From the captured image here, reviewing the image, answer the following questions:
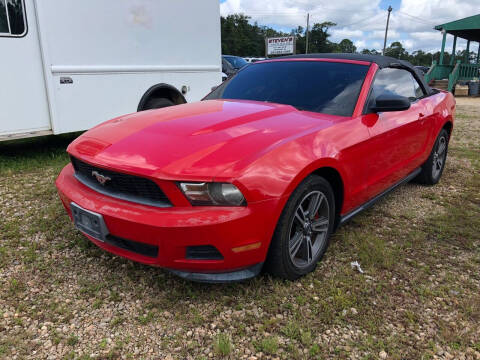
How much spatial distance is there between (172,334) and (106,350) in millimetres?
346

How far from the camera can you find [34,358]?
193 cm

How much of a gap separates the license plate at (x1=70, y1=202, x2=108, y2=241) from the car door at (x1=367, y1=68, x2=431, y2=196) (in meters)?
2.05

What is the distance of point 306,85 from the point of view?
3250mm

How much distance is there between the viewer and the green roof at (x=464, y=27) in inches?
737

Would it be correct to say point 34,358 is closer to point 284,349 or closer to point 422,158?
point 284,349

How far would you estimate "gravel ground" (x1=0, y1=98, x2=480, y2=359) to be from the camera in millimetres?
2031

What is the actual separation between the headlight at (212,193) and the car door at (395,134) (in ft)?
4.77

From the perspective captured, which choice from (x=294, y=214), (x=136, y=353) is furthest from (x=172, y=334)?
(x=294, y=214)

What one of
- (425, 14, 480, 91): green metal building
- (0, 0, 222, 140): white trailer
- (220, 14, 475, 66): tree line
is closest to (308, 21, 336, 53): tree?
(220, 14, 475, 66): tree line

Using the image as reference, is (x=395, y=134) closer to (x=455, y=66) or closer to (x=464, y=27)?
(x=464, y=27)

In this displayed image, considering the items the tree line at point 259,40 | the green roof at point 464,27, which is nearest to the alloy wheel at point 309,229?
the green roof at point 464,27

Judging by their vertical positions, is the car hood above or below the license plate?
above

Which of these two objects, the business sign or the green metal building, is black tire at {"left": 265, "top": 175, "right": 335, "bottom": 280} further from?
the green metal building

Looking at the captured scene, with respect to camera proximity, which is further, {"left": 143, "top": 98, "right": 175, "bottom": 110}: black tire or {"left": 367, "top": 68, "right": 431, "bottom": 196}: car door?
{"left": 143, "top": 98, "right": 175, "bottom": 110}: black tire
